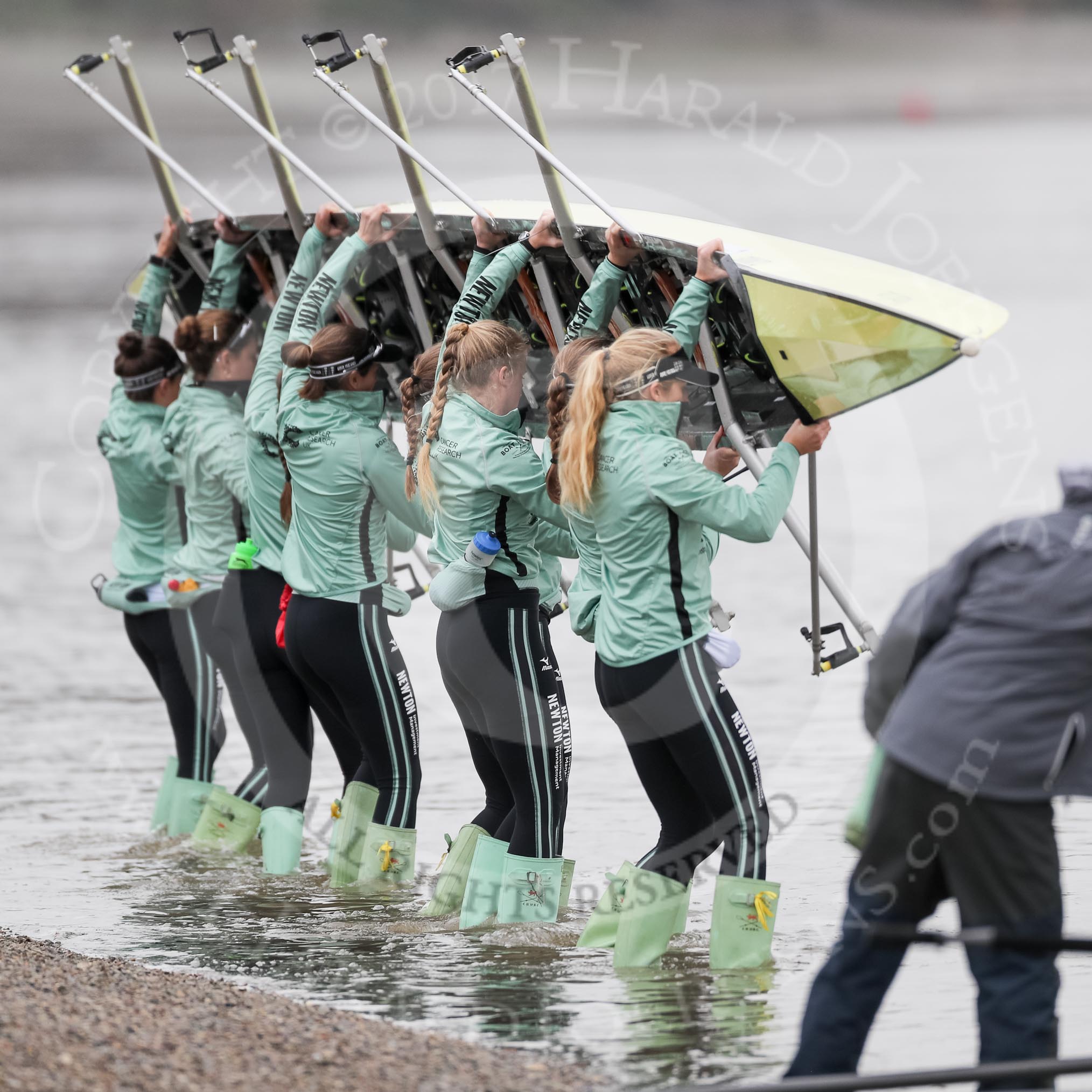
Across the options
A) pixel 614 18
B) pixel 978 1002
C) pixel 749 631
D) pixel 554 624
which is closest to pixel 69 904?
pixel 978 1002

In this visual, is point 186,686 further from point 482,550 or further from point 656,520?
point 656,520

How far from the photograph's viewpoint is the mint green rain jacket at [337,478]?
6.55m

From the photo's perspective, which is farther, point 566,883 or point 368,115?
point 368,115

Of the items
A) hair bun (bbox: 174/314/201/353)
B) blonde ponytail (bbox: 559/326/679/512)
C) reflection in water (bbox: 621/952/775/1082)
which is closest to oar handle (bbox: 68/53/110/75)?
hair bun (bbox: 174/314/201/353)

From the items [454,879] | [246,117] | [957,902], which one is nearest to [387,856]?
[454,879]

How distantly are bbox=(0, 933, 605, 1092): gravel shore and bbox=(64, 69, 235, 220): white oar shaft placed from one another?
3.89 metres

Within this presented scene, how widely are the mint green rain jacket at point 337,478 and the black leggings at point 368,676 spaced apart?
7cm

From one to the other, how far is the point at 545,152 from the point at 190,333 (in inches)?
86.1

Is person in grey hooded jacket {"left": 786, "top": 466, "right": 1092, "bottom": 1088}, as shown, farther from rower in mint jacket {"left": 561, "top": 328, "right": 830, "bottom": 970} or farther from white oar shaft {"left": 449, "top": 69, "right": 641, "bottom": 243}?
white oar shaft {"left": 449, "top": 69, "right": 641, "bottom": 243}

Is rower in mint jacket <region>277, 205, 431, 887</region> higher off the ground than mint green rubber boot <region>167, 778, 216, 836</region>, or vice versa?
rower in mint jacket <region>277, 205, 431, 887</region>

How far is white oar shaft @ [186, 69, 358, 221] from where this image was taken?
7.01 m

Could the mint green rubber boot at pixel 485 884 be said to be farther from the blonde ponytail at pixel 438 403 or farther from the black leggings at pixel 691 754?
the blonde ponytail at pixel 438 403

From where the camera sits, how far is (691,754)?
16.8 feet

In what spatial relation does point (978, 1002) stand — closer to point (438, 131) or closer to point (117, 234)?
point (438, 131)
